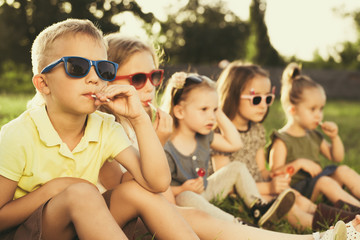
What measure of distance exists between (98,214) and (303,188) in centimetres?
256

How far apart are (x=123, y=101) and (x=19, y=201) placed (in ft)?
2.22

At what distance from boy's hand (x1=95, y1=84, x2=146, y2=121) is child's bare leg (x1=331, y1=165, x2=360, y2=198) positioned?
2422 millimetres

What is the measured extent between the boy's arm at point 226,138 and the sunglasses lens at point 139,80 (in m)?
0.95

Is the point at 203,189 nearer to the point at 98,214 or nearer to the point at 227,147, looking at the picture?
the point at 227,147

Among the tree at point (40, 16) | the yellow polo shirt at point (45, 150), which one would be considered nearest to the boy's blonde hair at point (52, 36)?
the yellow polo shirt at point (45, 150)

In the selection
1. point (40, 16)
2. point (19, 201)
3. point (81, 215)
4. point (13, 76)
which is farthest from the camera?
point (13, 76)

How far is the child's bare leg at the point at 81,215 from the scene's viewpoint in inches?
69.8

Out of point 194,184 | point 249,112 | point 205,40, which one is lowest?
point 205,40

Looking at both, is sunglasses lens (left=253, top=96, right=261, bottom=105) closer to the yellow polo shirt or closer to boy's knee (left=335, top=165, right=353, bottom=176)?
boy's knee (left=335, top=165, right=353, bottom=176)

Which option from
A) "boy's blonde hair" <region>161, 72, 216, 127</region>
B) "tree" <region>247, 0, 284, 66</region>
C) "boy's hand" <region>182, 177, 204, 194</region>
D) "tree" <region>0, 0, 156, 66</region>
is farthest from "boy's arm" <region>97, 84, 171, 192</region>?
"tree" <region>247, 0, 284, 66</region>

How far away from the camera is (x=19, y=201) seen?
1.93m

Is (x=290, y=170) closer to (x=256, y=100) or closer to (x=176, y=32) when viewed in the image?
(x=256, y=100)

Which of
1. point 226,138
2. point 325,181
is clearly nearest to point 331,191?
point 325,181

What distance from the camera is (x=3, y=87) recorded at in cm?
2281
